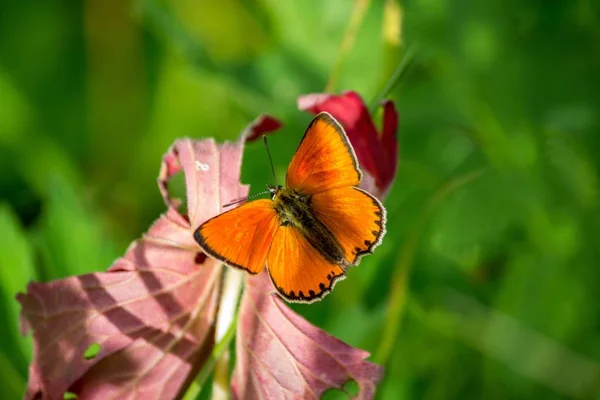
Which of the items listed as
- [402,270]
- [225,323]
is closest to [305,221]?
[225,323]

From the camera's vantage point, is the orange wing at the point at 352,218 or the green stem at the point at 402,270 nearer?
the orange wing at the point at 352,218

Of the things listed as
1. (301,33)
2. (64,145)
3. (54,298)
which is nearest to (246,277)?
(54,298)

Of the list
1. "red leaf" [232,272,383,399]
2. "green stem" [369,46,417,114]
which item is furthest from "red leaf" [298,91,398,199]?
"red leaf" [232,272,383,399]

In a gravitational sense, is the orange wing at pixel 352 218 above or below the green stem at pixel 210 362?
above

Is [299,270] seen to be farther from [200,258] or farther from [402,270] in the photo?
[402,270]

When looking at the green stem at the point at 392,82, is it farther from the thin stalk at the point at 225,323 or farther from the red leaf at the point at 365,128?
the thin stalk at the point at 225,323

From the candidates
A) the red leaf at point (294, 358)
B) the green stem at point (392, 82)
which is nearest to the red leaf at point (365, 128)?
the green stem at point (392, 82)

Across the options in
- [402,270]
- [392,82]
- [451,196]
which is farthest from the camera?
[451,196]
